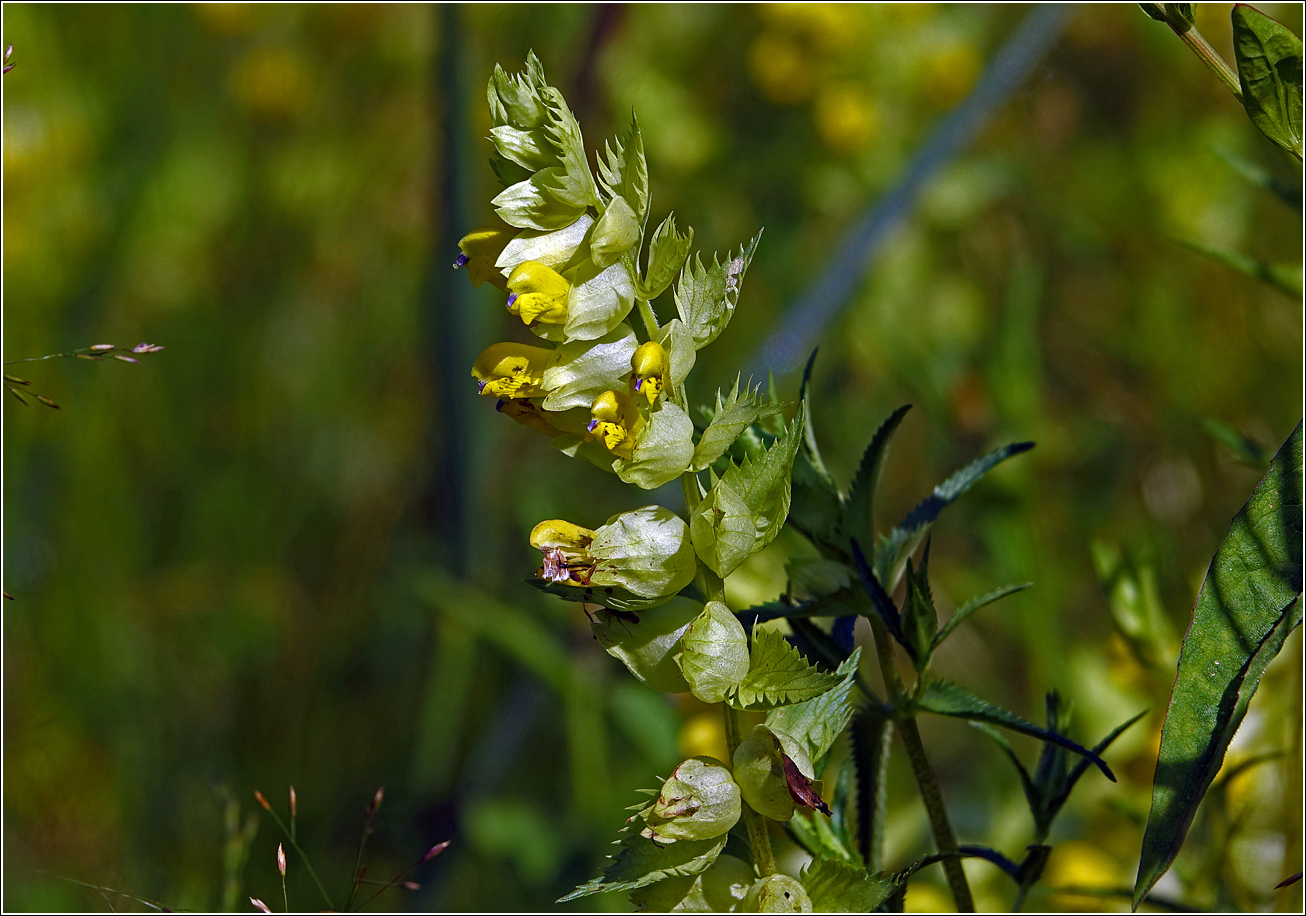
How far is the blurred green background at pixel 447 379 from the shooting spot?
42.7 inches

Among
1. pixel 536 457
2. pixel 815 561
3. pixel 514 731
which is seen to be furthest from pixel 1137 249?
pixel 815 561

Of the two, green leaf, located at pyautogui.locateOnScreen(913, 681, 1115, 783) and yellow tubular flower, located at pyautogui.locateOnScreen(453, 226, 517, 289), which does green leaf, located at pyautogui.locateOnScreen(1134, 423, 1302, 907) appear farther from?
yellow tubular flower, located at pyautogui.locateOnScreen(453, 226, 517, 289)

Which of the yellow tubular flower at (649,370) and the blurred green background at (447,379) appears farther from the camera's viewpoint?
the blurred green background at (447,379)

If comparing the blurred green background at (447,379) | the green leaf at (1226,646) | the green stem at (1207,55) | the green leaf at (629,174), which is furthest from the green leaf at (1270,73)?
the blurred green background at (447,379)

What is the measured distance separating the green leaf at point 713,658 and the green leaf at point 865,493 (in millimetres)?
84

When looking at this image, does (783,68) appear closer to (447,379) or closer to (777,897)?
(447,379)

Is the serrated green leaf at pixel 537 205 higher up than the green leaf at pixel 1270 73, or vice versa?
the green leaf at pixel 1270 73

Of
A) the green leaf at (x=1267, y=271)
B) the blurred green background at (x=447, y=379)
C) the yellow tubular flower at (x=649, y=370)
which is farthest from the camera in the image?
the blurred green background at (x=447, y=379)

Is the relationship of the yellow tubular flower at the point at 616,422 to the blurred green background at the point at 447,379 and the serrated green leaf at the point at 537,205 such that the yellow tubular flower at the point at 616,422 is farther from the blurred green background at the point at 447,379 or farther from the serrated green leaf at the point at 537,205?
the blurred green background at the point at 447,379

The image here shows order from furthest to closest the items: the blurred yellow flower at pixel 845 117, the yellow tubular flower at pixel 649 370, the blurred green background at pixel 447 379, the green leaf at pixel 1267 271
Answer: the blurred yellow flower at pixel 845 117 < the blurred green background at pixel 447 379 < the green leaf at pixel 1267 271 < the yellow tubular flower at pixel 649 370

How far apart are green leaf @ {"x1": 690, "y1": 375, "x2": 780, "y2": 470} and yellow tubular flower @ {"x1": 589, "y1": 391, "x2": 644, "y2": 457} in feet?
0.07

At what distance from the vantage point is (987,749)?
3.82 feet

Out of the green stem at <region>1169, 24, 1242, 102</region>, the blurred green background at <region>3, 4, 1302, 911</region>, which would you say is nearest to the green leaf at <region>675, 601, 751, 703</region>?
the green stem at <region>1169, 24, 1242, 102</region>

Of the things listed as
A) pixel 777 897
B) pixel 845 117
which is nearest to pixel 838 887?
pixel 777 897
